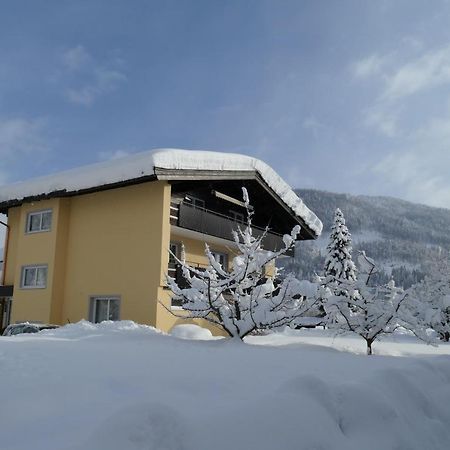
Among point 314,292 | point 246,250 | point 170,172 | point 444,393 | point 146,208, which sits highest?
point 170,172

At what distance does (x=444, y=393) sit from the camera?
534 cm

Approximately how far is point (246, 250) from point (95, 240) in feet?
27.3

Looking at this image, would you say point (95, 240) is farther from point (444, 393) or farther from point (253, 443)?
point (253, 443)

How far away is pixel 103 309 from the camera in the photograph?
1669 cm

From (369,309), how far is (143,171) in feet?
27.2

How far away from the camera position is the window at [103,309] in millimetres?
16234

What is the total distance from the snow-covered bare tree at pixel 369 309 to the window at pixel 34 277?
12.1m

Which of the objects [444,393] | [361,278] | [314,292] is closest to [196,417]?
[444,393]

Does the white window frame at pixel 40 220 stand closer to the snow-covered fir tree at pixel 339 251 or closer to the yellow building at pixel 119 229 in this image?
the yellow building at pixel 119 229

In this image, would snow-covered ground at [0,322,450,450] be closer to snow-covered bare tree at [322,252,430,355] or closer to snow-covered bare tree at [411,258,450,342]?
snow-covered bare tree at [322,252,430,355]

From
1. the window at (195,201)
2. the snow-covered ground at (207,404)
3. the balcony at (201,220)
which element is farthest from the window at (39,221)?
the snow-covered ground at (207,404)

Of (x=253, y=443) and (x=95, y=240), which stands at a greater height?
(x=95, y=240)

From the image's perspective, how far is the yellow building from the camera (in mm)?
15359

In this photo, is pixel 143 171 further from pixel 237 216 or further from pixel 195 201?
pixel 237 216
